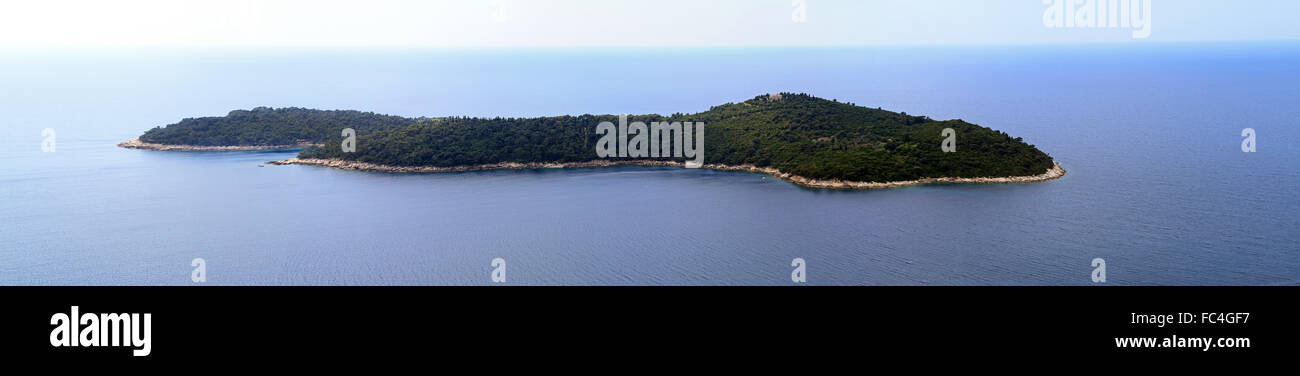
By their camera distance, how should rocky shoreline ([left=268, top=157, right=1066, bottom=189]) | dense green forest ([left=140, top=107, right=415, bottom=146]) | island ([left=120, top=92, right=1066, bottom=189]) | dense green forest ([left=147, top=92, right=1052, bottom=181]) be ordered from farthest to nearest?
dense green forest ([left=140, top=107, right=415, bottom=146]) < dense green forest ([left=147, top=92, right=1052, bottom=181]) < island ([left=120, top=92, right=1066, bottom=189]) < rocky shoreline ([left=268, top=157, right=1066, bottom=189])

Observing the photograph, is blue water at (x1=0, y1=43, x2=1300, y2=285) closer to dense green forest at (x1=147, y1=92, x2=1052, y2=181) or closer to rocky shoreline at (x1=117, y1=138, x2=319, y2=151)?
rocky shoreline at (x1=117, y1=138, x2=319, y2=151)

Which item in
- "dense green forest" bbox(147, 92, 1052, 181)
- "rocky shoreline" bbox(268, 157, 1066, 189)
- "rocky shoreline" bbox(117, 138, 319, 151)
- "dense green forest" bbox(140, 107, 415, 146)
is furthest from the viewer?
"dense green forest" bbox(140, 107, 415, 146)

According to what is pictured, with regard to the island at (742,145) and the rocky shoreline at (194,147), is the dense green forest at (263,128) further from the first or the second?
the rocky shoreline at (194,147)

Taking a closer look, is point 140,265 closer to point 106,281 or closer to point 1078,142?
point 106,281

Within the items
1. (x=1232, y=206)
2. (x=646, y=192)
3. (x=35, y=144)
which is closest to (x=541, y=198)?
(x=646, y=192)

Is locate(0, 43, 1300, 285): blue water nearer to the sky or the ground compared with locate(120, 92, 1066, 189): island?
nearer to the ground

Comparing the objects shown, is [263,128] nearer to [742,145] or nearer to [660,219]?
[742,145]

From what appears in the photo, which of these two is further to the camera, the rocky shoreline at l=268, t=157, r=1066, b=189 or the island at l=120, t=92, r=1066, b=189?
the island at l=120, t=92, r=1066, b=189

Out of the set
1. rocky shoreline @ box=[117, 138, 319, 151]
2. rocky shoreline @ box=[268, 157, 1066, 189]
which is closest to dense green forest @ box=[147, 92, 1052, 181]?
rocky shoreline @ box=[268, 157, 1066, 189]
